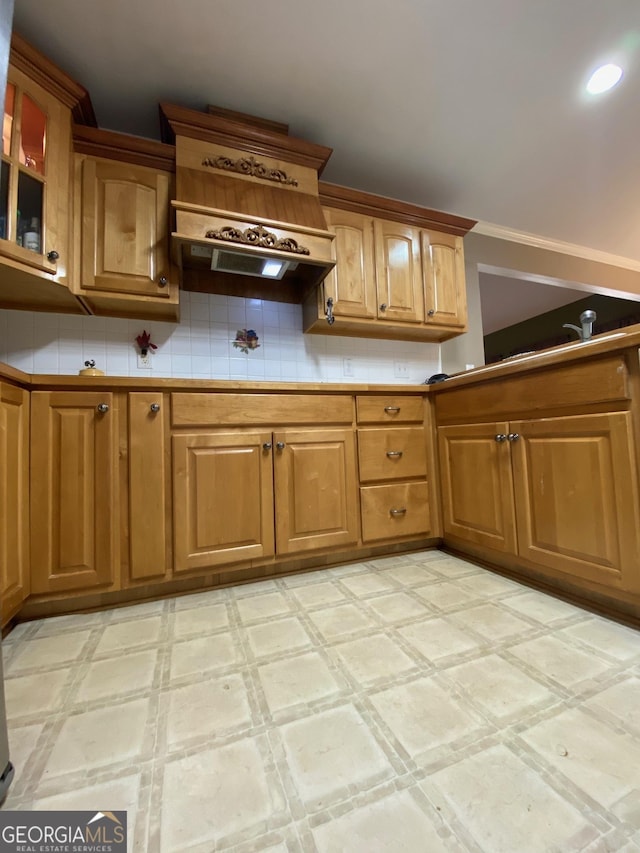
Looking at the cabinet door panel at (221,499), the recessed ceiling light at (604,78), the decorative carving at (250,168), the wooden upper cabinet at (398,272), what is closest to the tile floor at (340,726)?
the cabinet door panel at (221,499)

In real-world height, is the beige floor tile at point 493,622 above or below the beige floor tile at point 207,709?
above

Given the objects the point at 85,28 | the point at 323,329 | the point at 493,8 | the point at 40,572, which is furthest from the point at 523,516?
the point at 85,28

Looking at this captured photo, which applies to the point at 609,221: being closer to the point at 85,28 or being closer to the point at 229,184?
the point at 229,184

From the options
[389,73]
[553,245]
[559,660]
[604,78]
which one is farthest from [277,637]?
[553,245]

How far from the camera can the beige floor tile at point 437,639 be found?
3.25ft

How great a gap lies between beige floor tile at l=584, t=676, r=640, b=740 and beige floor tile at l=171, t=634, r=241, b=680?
884mm

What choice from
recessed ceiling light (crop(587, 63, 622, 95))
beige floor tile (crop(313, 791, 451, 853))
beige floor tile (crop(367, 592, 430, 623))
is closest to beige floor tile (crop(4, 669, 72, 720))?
beige floor tile (crop(313, 791, 451, 853))

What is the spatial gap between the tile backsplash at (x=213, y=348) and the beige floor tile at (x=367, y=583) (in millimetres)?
1146

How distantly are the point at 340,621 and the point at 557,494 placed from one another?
921mm

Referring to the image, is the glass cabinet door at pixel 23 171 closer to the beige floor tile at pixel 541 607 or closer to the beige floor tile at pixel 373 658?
the beige floor tile at pixel 373 658

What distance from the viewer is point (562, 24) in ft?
4.49

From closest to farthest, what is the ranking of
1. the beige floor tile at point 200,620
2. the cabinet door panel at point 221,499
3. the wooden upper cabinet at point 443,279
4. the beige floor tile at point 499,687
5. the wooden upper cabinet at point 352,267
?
the beige floor tile at point 499,687, the beige floor tile at point 200,620, the cabinet door panel at point 221,499, the wooden upper cabinet at point 352,267, the wooden upper cabinet at point 443,279

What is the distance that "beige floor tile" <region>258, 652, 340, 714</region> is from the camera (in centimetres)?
82

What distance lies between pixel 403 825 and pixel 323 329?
198 centimetres
